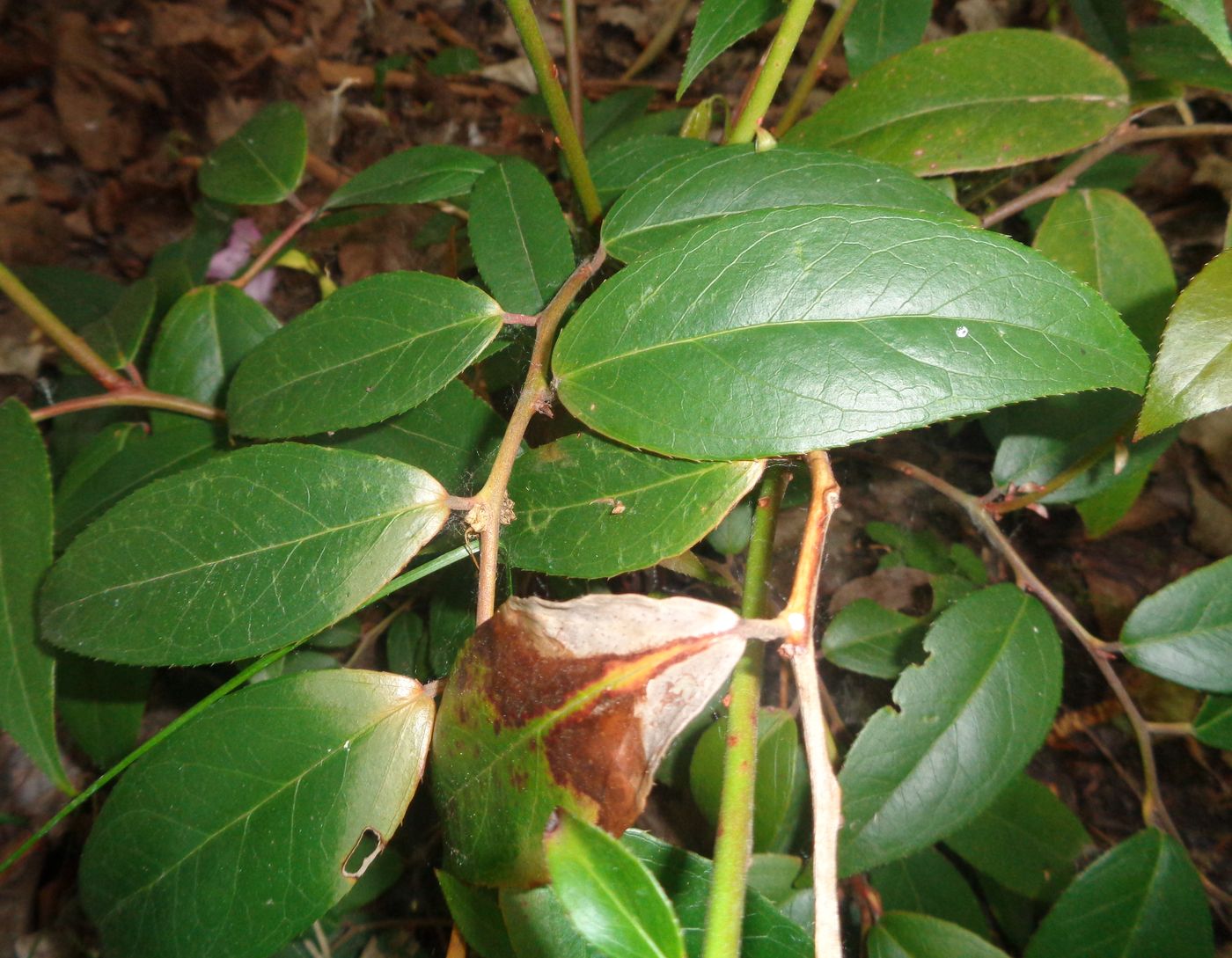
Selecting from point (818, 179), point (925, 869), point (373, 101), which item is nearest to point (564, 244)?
point (818, 179)

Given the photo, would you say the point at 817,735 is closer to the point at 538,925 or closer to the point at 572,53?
the point at 538,925

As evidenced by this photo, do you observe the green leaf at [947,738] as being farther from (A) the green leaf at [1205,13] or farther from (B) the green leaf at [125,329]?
(B) the green leaf at [125,329]

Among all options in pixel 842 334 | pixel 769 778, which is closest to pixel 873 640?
pixel 769 778

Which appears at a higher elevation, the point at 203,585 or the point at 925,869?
the point at 203,585

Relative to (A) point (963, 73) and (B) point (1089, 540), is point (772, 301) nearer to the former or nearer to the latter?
(A) point (963, 73)

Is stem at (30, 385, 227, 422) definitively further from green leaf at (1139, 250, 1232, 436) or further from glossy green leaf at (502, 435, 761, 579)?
green leaf at (1139, 250, 1232, 436)

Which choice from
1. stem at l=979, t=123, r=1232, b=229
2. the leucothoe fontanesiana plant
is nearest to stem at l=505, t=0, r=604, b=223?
the leucothoe fontanesiana plant
